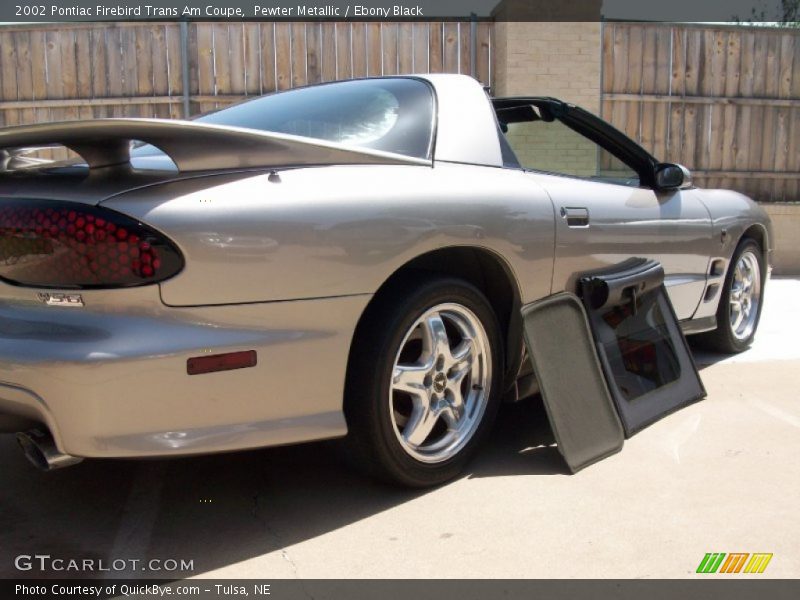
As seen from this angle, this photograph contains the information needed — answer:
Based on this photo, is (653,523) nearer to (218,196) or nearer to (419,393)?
(419,393)

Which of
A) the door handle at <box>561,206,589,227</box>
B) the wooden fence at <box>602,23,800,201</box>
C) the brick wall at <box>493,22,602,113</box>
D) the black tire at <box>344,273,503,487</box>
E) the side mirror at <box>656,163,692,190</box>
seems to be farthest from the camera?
the wooden fence at <box>602,23,800,201</box>

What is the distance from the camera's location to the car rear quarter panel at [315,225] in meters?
2.30

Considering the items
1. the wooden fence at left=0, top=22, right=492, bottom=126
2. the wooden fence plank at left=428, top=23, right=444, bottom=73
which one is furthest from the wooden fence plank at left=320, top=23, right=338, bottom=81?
the wooden fence plank at left=428, top=23, right=444, bottom=73

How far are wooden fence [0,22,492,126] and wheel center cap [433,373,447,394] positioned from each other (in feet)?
24.4

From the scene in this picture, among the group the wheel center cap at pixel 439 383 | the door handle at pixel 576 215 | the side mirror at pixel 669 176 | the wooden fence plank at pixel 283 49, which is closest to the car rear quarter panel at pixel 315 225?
the door handle at pixel 576 215

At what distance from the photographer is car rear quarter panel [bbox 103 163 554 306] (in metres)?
2.30

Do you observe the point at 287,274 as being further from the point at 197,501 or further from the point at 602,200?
the point at 602,200

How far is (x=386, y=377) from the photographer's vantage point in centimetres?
271

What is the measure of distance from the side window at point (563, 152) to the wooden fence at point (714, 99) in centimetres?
627

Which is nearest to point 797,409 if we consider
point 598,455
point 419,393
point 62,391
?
point 598,455

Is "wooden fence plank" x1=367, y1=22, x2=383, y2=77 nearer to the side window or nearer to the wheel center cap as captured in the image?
the side window

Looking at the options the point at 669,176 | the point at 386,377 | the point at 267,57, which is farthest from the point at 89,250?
the point at 267,57

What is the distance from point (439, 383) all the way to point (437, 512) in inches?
18.4

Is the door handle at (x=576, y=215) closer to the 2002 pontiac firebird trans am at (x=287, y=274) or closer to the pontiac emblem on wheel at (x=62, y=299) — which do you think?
the 2002 pontiac firebird trans am at (x=287, y=274)
